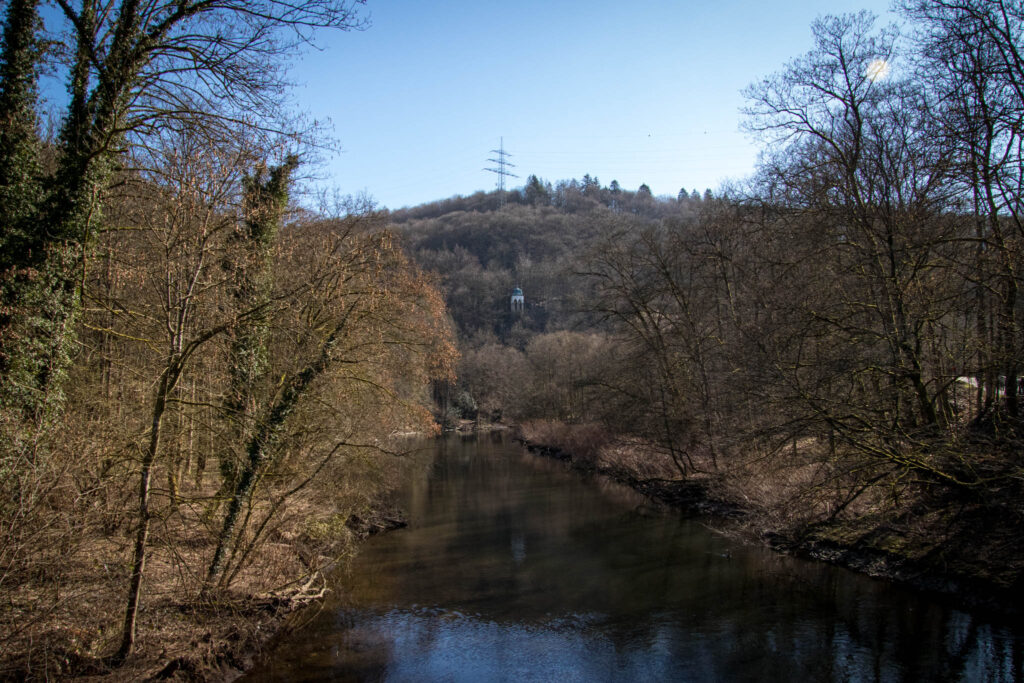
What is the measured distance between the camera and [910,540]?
13.2 metres

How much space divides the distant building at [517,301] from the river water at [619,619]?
2444 inches

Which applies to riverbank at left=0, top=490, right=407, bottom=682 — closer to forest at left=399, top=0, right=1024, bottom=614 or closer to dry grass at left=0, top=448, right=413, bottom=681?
dry grass at left=0, top=448, right=413, bottom=681

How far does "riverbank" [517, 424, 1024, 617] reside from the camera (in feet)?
36.3

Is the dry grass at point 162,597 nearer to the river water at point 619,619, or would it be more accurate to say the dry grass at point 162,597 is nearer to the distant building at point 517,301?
the river water at point 619,619

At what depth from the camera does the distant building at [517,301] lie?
7950cm

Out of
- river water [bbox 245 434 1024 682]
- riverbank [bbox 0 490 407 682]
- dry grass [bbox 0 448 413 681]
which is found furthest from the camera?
river water [bbox 245 434 1024 682]

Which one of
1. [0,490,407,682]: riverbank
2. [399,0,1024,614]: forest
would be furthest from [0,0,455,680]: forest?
[399,0,1024,614]: forest

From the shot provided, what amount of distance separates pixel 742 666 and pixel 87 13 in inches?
480

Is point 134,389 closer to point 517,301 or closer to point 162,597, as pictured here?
point 162,597

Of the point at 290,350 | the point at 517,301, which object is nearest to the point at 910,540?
the point at 290,350

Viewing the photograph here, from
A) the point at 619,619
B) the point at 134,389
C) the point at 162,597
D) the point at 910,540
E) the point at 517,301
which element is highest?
the point at 517,301

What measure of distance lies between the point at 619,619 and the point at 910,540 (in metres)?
6.48

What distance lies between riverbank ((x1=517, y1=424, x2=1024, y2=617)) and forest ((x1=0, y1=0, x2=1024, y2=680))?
0.07 m

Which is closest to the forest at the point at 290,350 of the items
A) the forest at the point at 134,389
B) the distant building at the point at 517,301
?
the forest at the point at 134,389
